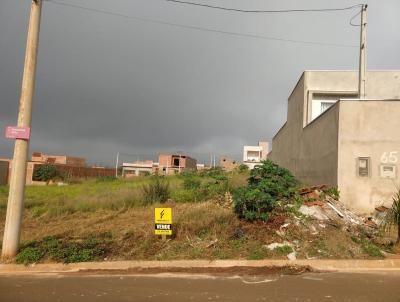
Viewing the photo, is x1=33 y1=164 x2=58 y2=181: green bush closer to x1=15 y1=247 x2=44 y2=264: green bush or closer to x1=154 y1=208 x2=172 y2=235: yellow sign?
x1=15 y1=247 x2=44 y2=264: green bush

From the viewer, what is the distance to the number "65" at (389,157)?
37.9 feet

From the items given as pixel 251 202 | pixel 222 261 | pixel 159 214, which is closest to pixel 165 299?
pixel 222 261

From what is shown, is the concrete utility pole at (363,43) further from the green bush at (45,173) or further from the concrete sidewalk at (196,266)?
the green bush at (45,173)

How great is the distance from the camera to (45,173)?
140 ft

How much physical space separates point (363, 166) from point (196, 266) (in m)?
6.59

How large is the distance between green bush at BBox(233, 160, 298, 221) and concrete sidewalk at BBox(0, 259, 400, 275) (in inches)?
76.5

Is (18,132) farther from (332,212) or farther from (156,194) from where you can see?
(332,212)

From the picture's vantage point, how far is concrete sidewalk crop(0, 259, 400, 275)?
303 inches

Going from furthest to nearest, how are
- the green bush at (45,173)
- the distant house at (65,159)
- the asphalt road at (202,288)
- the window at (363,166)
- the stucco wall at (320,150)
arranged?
1. the distant house at (65,159)
2. the green bush at (45,173)
3. the stucco wall at (320,150)
4. the window at (363,166)
5. the asphalt road at (202,288)

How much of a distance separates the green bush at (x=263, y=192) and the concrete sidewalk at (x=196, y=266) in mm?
1943

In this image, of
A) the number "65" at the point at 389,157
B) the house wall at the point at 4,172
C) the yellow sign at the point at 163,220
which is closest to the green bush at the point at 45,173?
the house wall at the point at 4,172

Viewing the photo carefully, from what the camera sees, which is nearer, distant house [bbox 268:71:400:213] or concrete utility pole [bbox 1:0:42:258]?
concrete utility pole [bbox 1:0:42:258]

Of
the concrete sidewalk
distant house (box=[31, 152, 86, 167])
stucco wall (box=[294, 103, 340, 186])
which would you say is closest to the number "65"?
stucco wall (box=[294, 103, 340, 186])

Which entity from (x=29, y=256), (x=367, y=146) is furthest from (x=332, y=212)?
(x=29, y=256)
